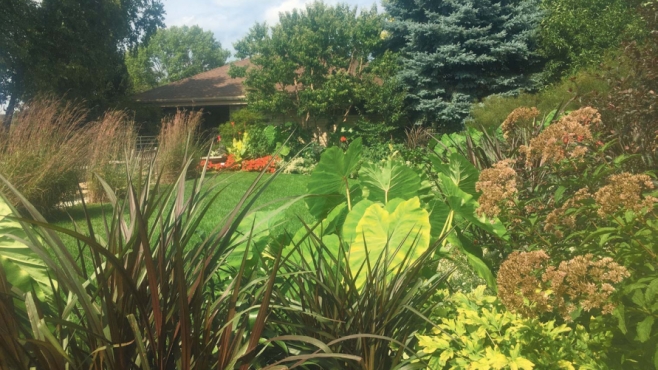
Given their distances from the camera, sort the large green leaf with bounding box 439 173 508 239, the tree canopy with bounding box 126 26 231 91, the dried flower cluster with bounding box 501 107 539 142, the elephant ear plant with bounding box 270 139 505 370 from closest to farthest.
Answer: the elephant ear plant with bounding box 270 139 505 370, the large green leaf with bounding box 439 173 508 239, the dried flower cluster with bounding box 501 107 539 142, the tree canopy with bounding box 126 26 231 91

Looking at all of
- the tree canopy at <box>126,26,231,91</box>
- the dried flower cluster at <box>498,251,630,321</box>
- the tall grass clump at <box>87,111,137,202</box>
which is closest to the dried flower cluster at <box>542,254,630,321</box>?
the dried flower cluster at <box>498,251,630,321</box>

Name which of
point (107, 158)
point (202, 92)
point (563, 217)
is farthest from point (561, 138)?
point (202, 92)

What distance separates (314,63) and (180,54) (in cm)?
5056

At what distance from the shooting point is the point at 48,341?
1.26 meters

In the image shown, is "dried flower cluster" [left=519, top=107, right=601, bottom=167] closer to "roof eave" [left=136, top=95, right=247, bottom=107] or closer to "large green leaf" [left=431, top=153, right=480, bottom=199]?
"large green leaf" [left=431, top=153, right=480, bottom=199]

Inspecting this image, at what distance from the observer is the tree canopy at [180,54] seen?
61875 mm

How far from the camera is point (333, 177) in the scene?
274 centimetres

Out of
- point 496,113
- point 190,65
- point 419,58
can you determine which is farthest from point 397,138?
point 190,65

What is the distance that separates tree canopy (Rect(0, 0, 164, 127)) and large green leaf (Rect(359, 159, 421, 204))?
1912 centimetres

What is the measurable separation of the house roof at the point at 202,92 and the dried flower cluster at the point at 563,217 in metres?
20.4

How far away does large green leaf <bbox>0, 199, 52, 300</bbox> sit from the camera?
1.68 m

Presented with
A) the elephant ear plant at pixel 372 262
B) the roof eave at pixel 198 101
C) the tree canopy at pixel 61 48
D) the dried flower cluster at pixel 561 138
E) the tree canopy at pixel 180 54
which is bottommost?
the elephant ear plant at pixel 372 262

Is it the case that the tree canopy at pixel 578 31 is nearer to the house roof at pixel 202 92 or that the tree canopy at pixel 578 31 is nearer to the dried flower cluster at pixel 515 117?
the house roof at pixel 202 92

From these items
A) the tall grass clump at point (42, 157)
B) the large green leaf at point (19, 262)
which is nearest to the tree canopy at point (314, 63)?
the tall grass clump at point (42, 157)
